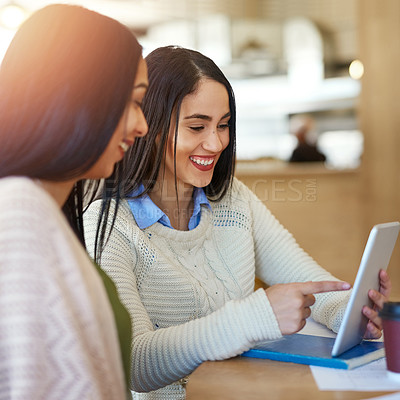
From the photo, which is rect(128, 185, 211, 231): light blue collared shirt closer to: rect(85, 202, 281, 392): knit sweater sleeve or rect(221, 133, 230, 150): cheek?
rect(85, 202, 281, 392): knit sweater sleeve

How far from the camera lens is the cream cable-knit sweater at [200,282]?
992 mm

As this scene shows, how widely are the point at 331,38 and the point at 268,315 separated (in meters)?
4.23

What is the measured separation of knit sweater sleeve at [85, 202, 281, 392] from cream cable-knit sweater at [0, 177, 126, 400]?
1.08 ft

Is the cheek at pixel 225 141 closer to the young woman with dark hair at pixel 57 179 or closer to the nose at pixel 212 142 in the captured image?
the nose at pixel 212 142

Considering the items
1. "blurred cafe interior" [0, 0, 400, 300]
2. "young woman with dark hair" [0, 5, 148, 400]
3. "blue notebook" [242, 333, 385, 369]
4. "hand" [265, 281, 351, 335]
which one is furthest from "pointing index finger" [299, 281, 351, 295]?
"blurred cafe interior" [0, 0, 400, 300]

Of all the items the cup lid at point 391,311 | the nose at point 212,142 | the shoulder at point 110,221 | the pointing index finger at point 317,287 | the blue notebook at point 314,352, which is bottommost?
the blue notebook at point 314,352

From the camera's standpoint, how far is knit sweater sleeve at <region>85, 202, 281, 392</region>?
3.18 feet

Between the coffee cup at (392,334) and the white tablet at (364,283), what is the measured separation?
108 millimetres

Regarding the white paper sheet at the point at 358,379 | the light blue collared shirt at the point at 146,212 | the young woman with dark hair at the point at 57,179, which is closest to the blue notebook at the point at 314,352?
the white paper sheet at the point at 358,379

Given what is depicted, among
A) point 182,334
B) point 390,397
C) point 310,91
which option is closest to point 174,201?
point 182,334

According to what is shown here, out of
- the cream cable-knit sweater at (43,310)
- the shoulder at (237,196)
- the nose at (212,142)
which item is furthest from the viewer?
the shoulder at (237,196)

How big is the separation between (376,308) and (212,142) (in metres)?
0.60

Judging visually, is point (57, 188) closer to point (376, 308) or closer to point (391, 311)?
point (391, 311)

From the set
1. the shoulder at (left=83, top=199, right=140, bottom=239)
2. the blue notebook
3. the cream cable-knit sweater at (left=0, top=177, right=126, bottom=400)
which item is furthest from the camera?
the shoulder at (left=83, top=199, right=140, bottom=239)
